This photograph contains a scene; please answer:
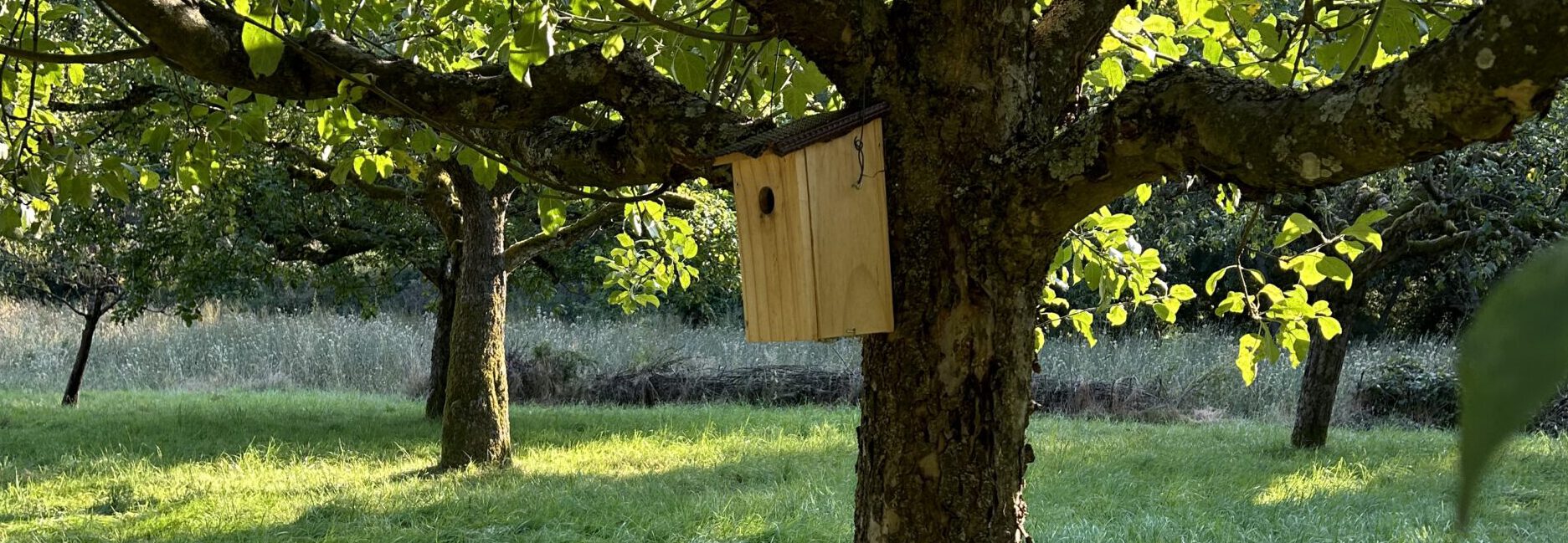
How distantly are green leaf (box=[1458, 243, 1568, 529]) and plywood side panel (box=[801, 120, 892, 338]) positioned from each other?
1.85m

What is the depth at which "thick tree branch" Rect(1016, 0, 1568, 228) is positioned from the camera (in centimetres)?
121

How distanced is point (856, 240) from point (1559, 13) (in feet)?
3.71

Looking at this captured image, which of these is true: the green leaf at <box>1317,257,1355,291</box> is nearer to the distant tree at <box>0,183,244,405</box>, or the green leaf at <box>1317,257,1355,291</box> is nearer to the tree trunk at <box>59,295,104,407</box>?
the distant tree at <box>0,183,244,405</box>

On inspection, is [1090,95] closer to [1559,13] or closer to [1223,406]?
[1559,13]

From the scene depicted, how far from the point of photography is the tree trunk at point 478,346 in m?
7.52

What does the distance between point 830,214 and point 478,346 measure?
5.95 meters

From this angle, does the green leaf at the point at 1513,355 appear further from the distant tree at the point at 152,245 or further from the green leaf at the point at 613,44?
the distant tree at the point at 152,245

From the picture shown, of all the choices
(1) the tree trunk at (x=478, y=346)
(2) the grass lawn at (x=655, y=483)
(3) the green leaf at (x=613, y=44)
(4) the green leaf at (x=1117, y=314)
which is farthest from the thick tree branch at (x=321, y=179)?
(4) the green leaf at (x=1117, y=314)

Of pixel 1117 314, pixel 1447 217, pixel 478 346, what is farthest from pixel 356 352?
pixel 1117 314

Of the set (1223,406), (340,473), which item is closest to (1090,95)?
(340,473)

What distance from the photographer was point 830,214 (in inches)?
82.0

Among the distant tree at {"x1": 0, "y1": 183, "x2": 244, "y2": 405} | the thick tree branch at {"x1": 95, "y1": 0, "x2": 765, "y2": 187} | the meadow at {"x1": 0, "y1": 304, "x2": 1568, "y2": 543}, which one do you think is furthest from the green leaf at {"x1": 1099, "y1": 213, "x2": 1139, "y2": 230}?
the distant tree at {"x1": 0, "y1": 183, "x2": 244, "y2": 405}

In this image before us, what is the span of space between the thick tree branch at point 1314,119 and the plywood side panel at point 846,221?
0.98ft

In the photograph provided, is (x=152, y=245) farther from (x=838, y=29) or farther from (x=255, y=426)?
(x=838, y=29)
